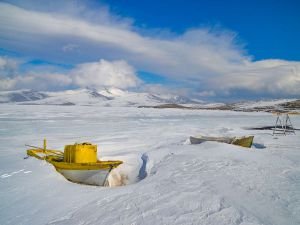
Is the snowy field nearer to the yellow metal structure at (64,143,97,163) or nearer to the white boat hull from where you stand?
the white boat hull

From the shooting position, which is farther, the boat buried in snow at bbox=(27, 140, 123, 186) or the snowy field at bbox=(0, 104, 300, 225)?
the boat buried in snow at bbox=(27, 140, 123, 186)

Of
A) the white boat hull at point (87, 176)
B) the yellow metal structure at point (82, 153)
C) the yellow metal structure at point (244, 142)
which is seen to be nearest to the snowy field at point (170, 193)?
the white boat hull at point (87, 176)

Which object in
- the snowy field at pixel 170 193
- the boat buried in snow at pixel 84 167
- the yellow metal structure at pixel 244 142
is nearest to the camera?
the snowy field at pixel 170 193

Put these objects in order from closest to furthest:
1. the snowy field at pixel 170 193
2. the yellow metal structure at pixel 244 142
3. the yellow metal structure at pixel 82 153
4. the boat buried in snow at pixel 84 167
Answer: the snowy field at pixel 170 193 < the boat buried in snow at pixel 84 167 < the yellow metal structure at pixel 82 153 < the yellow metal structure at pixel 244 142

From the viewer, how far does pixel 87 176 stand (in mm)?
9055

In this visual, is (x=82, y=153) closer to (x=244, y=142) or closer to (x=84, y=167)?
(x=84, y=167)

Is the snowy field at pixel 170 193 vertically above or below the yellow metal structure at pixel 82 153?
below

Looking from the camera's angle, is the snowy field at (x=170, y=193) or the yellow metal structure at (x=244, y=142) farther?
the yellow metal structure at (x=244, y=142)

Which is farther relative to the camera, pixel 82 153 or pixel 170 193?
pixel 82 153

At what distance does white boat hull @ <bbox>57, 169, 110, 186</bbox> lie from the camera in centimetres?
898

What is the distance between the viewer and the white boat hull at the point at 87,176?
8984 millimetres

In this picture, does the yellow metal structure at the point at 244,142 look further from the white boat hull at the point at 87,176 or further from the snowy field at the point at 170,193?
the white boat hull at the point at 87,176

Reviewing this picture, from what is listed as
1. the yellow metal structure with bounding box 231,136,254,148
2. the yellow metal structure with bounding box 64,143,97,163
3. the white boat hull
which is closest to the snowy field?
the white boat hull

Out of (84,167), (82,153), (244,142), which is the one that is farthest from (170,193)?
(244,142)
